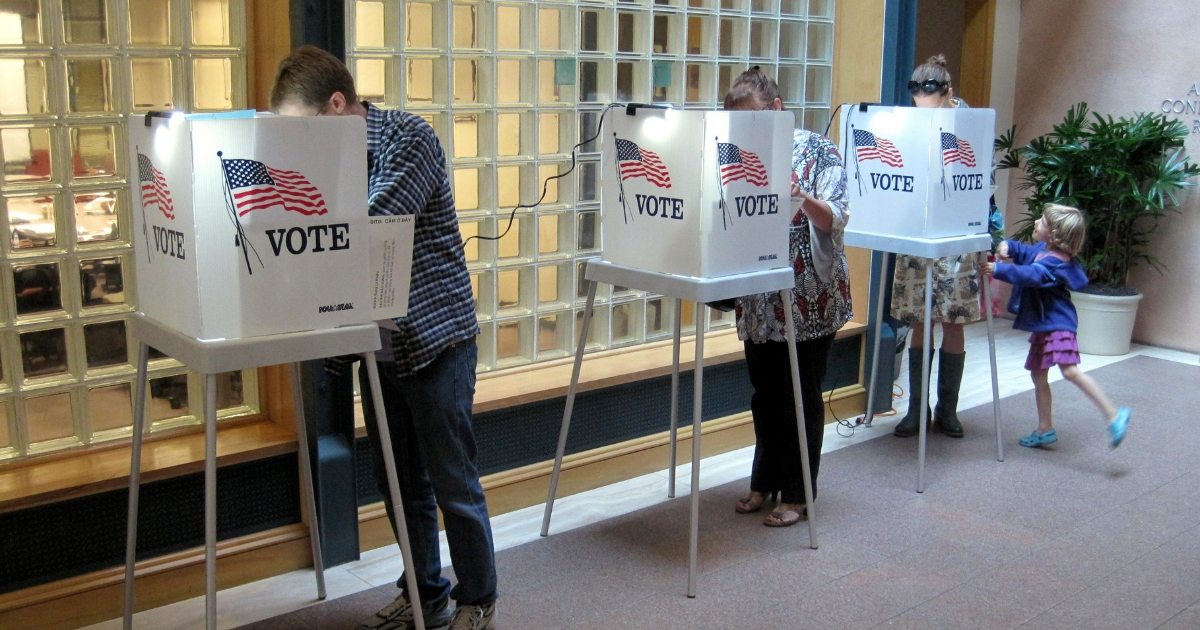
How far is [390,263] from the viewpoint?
213 cm

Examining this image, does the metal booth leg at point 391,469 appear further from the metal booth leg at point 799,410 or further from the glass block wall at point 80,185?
the metal booth leg at point 799,410

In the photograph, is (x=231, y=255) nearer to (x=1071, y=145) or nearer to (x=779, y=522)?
(x=779, y=522)

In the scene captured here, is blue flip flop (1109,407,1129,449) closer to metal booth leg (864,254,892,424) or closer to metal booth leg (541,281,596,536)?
metal booth leg (864,254,892,424)

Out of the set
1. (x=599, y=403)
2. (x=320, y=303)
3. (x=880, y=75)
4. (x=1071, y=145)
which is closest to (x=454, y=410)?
(x=320, y=303)

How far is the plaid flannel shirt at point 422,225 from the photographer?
2.15 meters

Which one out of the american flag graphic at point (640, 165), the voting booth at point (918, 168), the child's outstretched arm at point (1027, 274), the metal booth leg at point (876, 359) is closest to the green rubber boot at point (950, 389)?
the metal booth leg at point (876, 359)

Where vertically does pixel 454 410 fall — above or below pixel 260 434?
above

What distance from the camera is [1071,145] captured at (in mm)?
5367

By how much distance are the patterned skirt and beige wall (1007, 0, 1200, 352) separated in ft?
7.25

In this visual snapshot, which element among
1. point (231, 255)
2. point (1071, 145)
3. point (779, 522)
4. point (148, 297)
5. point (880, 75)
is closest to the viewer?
point (231, 255)

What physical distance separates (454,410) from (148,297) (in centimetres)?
66

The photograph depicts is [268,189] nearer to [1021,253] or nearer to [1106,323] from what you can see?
[1021,253]

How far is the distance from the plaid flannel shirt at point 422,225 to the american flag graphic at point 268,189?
0.14m

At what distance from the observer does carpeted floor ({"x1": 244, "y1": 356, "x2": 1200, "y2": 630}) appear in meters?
2.67
